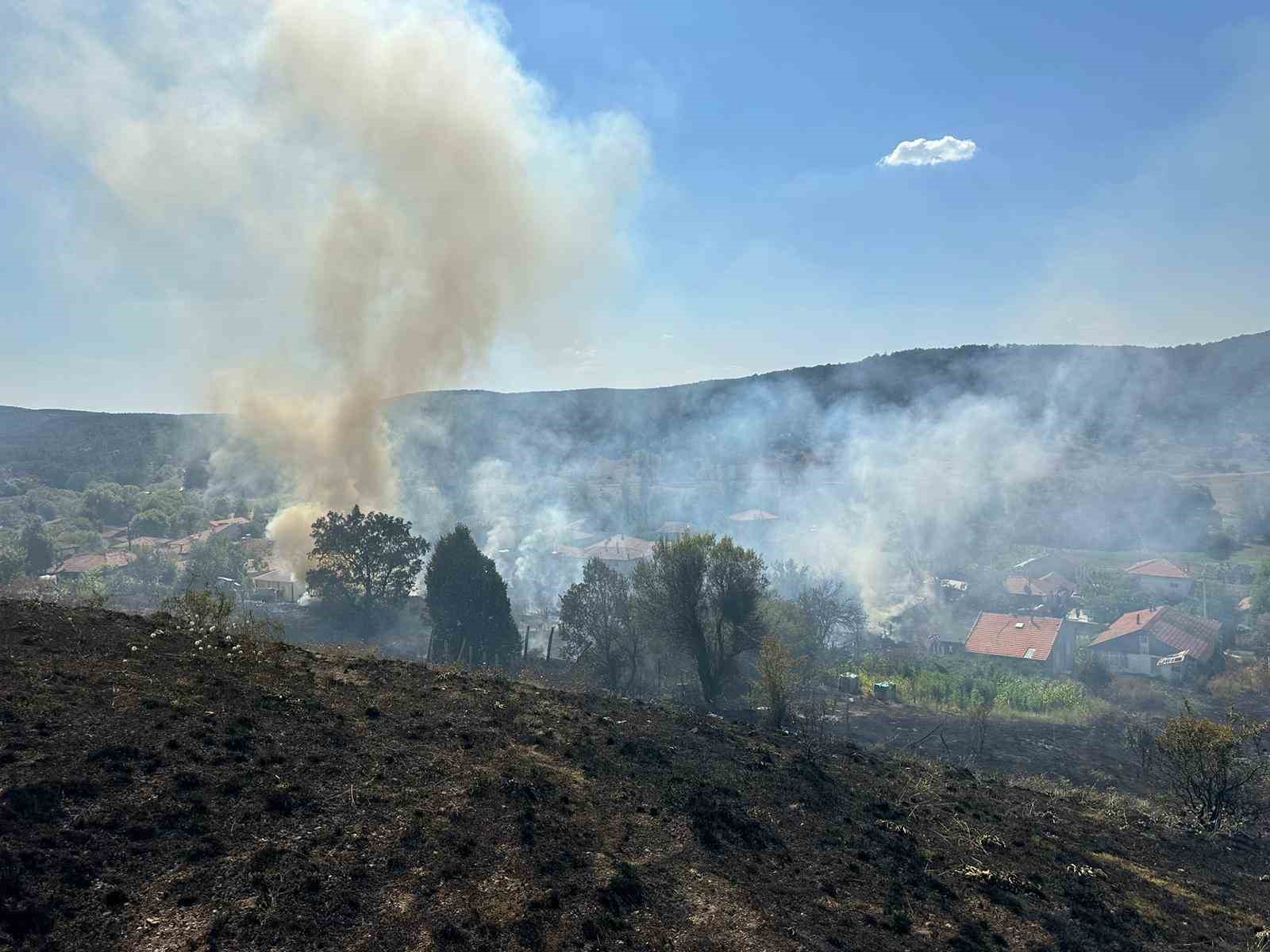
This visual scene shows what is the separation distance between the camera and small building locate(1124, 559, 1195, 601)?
6109 cm

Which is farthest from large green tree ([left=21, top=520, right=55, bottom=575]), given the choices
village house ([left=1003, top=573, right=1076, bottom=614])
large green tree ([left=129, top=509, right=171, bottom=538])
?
village house ([left=1003, top=573, right=1076, bottom=614])

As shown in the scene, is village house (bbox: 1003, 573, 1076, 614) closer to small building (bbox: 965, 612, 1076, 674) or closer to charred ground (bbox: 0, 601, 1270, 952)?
small building (bbox: 965, 612, 1076, 674)

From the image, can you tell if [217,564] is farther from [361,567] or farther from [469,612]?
[469,612]

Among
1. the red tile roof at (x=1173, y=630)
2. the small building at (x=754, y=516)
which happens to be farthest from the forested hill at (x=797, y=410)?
the red tile roof at (x=1173, y=630)

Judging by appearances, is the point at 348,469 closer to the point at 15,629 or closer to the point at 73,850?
the point at 15,629

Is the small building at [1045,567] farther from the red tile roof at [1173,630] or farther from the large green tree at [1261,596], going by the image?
the red tile roof at [1173,630]

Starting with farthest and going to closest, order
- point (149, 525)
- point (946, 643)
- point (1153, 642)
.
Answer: point (149, 525) → point (946, 643) → point (1153, 642)

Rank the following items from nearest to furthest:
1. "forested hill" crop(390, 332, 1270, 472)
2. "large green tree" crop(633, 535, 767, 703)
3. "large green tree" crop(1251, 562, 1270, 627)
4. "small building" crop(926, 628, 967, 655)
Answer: "large green tree" crop(633, 535, 767, 703)
"small building" crop(926, 628, 967, 655)
"large green tree" crop(1251, 562, 1270, 627)
"forested hill" crop(390, 332, 1270, 472)

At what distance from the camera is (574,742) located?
1462 cm

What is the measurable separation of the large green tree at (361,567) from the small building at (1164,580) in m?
59.5

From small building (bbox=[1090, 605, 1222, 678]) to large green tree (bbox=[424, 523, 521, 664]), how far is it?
3715cm

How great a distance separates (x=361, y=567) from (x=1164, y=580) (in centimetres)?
6499

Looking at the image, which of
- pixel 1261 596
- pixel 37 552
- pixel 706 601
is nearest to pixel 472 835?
pixel 706 601

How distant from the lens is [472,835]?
32.9 feet
